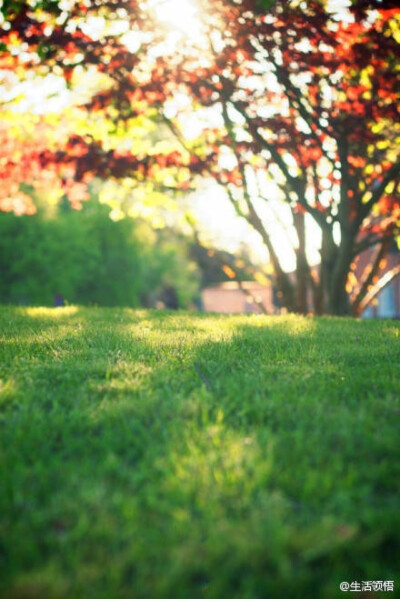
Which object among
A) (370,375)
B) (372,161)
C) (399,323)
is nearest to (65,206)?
(372,161)

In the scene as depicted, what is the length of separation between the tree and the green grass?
5424 millimetres

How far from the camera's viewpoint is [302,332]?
20.9ft

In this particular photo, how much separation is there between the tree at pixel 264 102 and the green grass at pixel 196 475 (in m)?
5.42

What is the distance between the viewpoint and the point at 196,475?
8.71 feet

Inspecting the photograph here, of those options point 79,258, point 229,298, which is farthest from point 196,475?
point 229,298

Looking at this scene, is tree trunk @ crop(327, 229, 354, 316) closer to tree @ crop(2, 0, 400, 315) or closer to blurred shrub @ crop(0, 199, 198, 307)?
tree @ crop(2, 0, 400, 315)

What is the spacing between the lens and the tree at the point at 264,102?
832cm

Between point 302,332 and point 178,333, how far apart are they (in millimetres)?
1365

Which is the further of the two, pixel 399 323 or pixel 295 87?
pixel 295 87

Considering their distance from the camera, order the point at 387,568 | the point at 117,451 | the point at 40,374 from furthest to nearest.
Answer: the point at 40,374
the point at 117,451
the point at 387,568

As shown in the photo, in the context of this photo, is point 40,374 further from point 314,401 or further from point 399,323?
point 399,323

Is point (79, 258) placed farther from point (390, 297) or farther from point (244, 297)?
point (244, 297)

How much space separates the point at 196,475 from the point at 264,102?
27.4ft

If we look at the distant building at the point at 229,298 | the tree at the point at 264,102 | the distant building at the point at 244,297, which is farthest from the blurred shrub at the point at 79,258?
the tree at the point at 264,102
